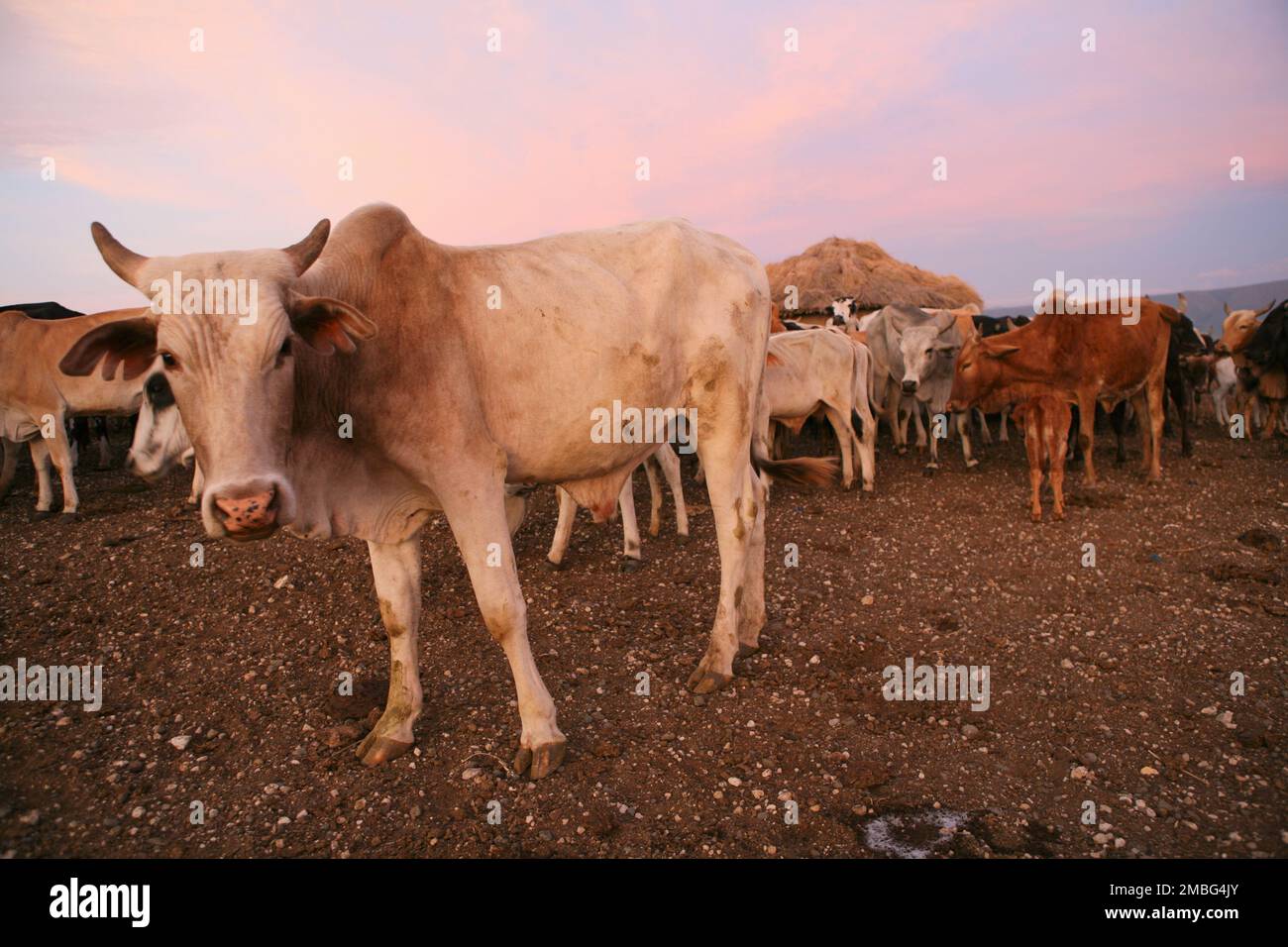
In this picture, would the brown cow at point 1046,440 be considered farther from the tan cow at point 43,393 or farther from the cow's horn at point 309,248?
the tan cow at point 43,393

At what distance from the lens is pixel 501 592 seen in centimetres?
415

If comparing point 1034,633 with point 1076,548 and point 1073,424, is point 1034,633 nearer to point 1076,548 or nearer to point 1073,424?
point 1076,548

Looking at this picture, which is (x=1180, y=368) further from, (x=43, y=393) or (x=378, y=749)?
Result: (x=43, y=393)

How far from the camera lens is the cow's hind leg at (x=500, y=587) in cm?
407

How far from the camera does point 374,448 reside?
4109 millimetres

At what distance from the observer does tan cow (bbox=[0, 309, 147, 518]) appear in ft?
33.7

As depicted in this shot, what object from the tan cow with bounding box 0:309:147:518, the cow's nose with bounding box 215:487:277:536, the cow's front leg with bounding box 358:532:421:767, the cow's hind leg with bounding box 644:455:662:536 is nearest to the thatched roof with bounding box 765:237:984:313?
the cow's hind leg with bounding box 644:455:662:536

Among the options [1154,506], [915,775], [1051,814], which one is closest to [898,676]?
[915,775]

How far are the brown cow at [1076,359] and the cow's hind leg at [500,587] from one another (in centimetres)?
783

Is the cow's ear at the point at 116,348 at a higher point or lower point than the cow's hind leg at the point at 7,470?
higher

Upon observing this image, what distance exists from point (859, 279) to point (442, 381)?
33.3 meters

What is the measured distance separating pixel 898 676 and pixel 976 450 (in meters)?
9.66

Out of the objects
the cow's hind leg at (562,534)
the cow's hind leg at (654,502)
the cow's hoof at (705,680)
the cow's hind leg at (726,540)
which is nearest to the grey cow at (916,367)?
the cow's hind leg at (654,502)

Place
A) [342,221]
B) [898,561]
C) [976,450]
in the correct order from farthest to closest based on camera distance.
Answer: [976,450] < [898,561] < [342,221]
